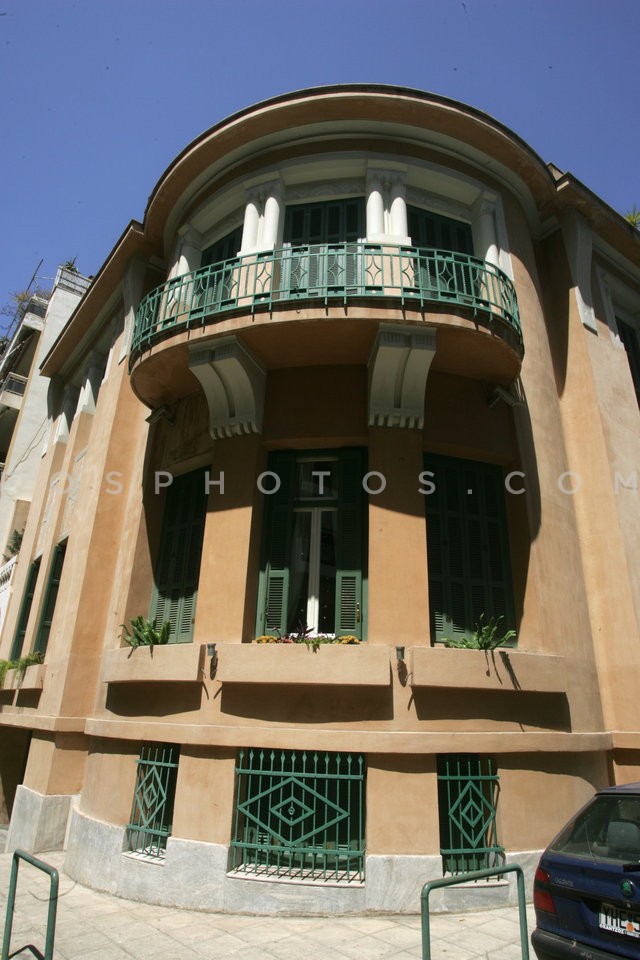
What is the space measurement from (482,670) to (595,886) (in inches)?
133

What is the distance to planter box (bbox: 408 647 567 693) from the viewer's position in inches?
281

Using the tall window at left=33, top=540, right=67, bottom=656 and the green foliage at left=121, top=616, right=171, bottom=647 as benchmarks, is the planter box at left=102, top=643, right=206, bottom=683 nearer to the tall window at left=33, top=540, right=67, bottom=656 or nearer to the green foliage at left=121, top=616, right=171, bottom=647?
the green foliage at left=121, top=616, right=171, bottom=647

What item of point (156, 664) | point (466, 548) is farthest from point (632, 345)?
point (156, 664)

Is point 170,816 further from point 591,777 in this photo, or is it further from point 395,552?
point 591,777

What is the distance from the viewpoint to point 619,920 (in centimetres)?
382

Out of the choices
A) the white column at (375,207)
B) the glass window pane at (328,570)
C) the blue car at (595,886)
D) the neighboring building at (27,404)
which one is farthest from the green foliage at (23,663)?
the blue car at (595,886)

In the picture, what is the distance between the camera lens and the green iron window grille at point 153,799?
25.0 feet

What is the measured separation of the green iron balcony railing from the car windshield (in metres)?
6.05

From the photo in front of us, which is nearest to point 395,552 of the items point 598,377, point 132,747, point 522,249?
point 132,747

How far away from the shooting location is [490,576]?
8727 millimetres

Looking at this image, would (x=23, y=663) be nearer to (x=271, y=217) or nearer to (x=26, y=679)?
(x=26, y=679)

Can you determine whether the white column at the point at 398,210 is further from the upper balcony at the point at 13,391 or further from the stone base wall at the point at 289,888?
the upper balcony at the point at 13,391

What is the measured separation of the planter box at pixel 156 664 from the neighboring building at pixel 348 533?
42mm

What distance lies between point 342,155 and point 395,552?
7104mm
